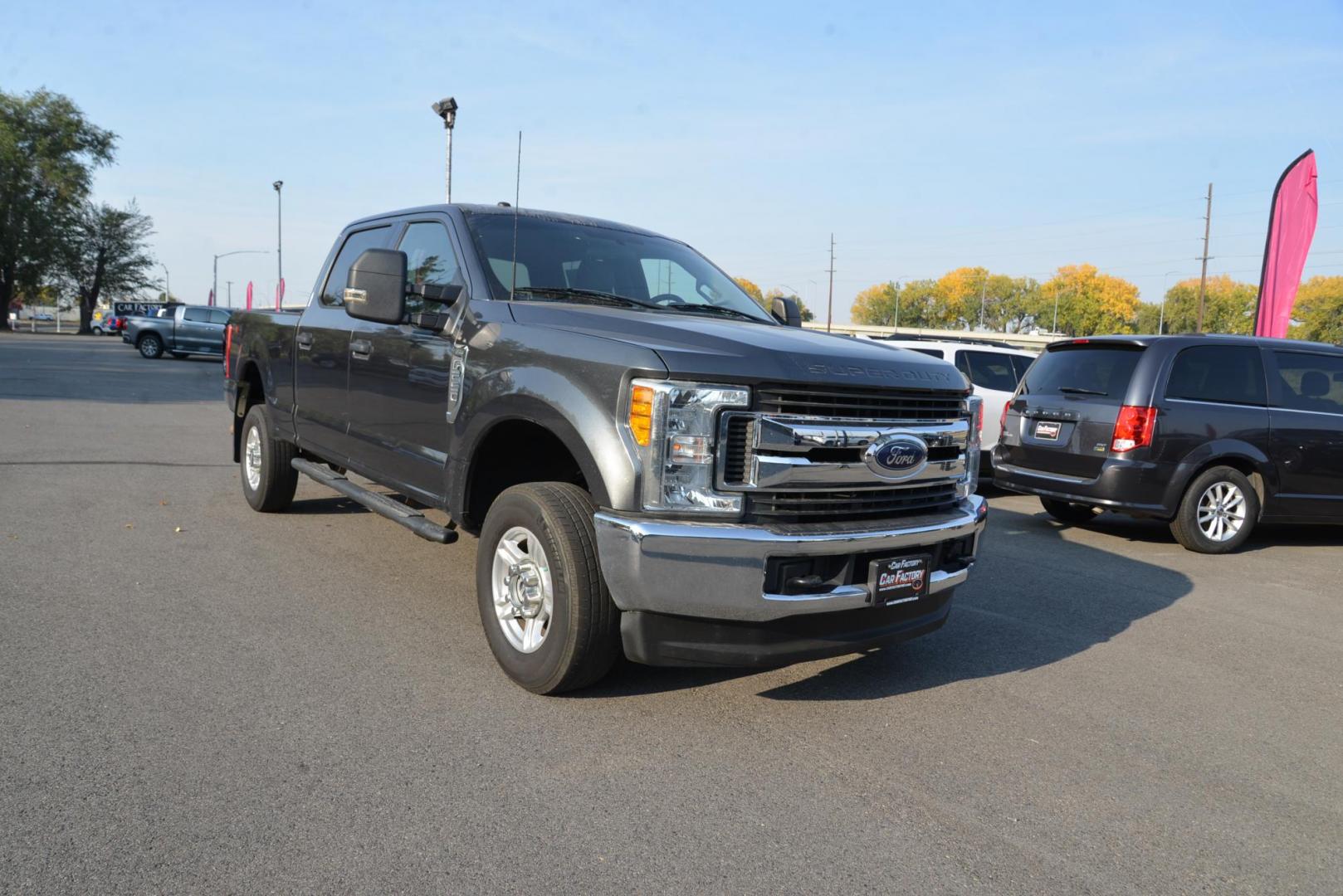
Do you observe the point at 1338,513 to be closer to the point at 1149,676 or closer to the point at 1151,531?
the point at 1151,531

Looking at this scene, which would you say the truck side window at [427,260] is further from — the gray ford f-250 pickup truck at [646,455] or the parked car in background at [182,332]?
the parked car in background at [182,332]

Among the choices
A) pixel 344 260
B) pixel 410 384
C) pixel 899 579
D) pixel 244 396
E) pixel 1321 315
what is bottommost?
pixel 899 579

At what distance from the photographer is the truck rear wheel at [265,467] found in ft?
23.0

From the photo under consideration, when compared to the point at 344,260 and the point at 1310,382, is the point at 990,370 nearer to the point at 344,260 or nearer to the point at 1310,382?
the point at 1310,382

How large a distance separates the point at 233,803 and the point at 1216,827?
120 inches

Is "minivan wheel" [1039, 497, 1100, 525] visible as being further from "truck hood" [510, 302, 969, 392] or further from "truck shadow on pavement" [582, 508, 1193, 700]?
"truck hood" [510, 302, 969, 392]

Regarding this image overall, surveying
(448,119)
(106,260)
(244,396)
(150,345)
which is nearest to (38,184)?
(106,260)

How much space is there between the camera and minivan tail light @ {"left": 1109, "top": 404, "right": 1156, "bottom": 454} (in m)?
7.77

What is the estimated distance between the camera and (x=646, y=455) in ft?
11.5

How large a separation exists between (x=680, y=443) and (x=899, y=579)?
1.02 meters

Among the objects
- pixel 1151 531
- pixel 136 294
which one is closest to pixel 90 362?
pixel 1151 531

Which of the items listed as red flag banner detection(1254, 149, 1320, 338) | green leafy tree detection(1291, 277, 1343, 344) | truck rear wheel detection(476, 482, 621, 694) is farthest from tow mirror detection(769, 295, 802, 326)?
green leafy tree detection(1291, 277, 1343, 344)

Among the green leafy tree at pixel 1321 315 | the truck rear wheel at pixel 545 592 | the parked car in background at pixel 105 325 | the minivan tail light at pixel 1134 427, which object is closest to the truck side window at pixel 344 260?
the truck rear wheel at pixel 545 592

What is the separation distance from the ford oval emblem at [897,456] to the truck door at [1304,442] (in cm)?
574
